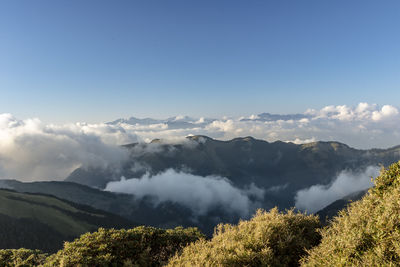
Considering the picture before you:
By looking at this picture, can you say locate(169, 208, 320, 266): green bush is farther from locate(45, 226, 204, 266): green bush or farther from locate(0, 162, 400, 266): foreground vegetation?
locate(45, 226, 204, 266): green bush

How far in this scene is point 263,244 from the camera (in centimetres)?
1255

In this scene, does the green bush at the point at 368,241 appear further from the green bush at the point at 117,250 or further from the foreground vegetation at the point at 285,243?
the green bush at the point at 117,250

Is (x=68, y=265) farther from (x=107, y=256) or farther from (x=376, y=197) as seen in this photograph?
(x=376, y=197)

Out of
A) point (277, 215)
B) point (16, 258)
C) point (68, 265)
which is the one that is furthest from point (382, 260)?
point (16, 258)

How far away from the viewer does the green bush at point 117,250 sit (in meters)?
15.1

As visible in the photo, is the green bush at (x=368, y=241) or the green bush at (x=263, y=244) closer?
the green bush at (x=368, y=241)

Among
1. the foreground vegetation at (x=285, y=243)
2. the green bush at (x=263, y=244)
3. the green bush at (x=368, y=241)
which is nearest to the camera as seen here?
the green bush at (x=368, y=241)

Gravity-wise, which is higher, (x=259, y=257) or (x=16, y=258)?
(x=259, y=257)

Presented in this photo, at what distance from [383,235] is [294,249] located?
18.5 ft

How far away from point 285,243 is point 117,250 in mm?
12556

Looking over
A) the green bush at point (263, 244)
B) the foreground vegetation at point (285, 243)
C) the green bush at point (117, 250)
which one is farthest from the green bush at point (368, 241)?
the green bush at point (117, 250)

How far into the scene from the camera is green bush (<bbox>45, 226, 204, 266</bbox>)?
15102mm

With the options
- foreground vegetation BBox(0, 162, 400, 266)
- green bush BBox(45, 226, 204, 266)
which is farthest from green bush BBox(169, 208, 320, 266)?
green bush BBox(45, 226, 204, 266)

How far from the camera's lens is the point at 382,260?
8047mm
